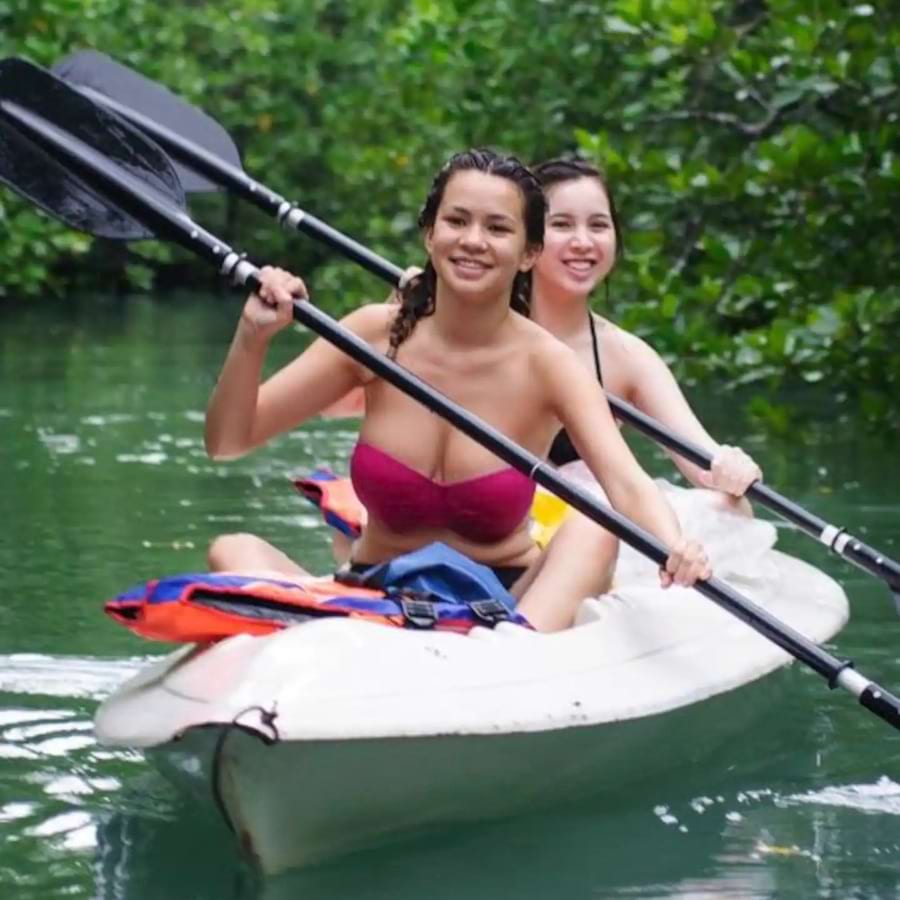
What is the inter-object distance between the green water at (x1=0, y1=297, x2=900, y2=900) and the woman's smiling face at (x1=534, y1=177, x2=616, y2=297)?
3.48ft

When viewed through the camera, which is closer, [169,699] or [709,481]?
[169,699]

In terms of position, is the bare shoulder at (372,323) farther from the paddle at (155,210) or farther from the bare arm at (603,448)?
the bare arm at (603,448)

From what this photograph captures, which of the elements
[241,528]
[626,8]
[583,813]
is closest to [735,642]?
[583,813]

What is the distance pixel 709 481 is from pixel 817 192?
373 cm

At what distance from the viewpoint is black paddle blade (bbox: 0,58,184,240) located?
492cm

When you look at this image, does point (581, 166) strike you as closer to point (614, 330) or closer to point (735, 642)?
point (614, 330)

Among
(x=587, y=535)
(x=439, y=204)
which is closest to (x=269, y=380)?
(x=439, y=204)

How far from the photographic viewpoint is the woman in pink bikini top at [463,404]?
4320 mm

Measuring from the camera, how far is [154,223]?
475 centimetres

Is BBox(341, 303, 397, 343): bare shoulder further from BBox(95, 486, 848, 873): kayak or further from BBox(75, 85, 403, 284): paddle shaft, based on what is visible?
BBox(75, 85, 403, 284): paddle shaft

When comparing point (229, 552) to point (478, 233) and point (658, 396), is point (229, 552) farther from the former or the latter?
point (658, 396)

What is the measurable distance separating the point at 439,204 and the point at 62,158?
1.00 metres

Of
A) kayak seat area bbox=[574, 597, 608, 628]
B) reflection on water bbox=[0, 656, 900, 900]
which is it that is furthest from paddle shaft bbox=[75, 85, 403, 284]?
reflection on water bbox=[0, 656, 900, 900]

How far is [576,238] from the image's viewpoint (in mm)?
5410
